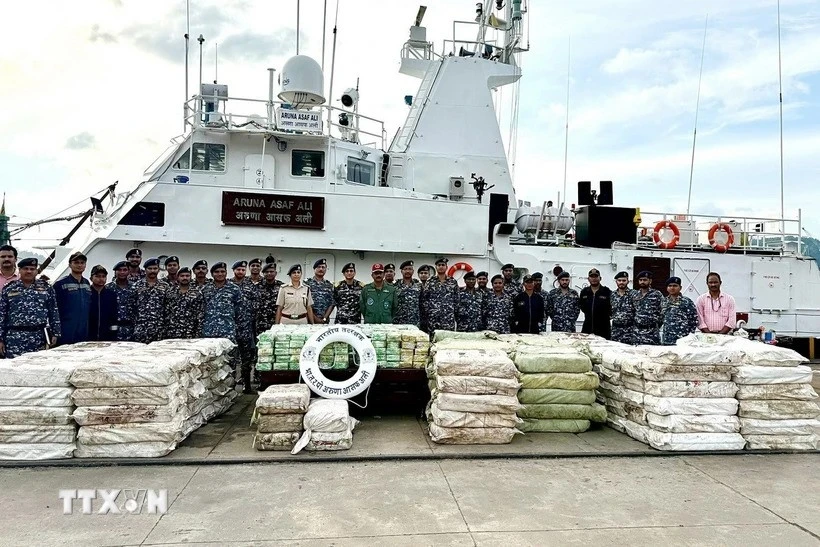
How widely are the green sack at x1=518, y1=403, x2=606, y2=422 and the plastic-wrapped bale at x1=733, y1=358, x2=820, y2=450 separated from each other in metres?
1.27

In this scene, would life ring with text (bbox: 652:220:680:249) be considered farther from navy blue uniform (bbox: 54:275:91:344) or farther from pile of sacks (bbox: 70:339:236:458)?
navy blue uniform (bbox: 54:275:91:344)

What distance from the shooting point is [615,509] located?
145 inches

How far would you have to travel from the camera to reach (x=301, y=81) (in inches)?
421

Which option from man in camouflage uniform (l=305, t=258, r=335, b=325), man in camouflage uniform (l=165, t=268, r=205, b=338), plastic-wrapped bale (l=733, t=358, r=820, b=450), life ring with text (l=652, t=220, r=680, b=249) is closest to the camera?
plastic-wrapped bale (l=733, t=358, r=820, b=450)

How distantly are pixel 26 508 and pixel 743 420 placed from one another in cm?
568

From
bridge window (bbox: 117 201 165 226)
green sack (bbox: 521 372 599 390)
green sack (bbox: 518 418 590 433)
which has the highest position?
bridge window (bbox: 117 201 165 226)

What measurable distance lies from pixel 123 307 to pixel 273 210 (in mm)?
3181

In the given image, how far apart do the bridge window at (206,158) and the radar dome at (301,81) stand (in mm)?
1653

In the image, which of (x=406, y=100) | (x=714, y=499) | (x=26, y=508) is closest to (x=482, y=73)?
(x=406, y=100)

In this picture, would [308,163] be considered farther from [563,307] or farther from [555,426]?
[555,426]

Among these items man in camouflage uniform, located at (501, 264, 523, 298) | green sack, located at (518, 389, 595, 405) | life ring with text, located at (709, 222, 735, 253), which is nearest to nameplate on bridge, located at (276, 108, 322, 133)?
man in camouflage uniform, located at (501, 264, 523, 298)

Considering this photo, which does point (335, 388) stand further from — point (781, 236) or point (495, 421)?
point (781, 236)

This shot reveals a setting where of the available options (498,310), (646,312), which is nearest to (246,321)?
(498,310)

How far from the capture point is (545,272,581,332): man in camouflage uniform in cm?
827
